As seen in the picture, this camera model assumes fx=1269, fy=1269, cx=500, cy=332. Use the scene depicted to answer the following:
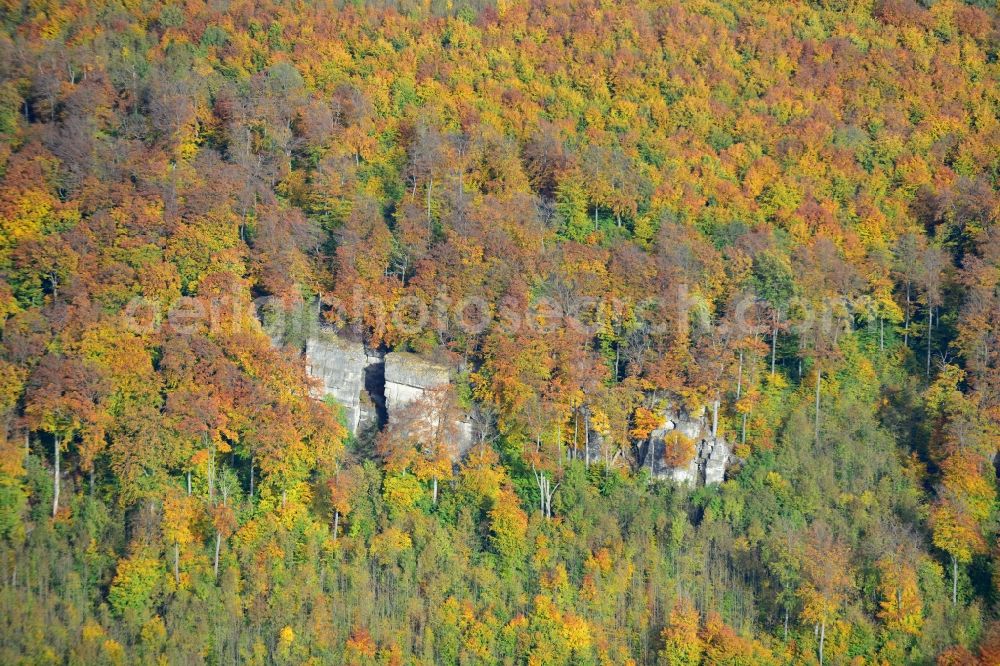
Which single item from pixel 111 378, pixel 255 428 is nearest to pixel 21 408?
pixel 111 378

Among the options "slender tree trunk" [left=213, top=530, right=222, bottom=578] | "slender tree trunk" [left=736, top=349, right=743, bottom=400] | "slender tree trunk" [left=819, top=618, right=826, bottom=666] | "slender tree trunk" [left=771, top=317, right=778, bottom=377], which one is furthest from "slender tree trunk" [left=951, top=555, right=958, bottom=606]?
"slender tree trunk" [left=213, top=530, right=222, bottom=578]

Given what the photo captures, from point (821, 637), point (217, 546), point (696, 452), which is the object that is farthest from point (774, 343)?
point (217, 546)

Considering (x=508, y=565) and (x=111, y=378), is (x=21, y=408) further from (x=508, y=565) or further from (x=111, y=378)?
(x=508, y=565)

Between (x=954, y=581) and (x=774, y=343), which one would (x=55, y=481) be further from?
(x=954, y=581)

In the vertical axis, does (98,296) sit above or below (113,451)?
above

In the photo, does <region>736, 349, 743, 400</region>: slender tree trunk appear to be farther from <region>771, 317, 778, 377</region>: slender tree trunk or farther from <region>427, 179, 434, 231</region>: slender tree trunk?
<region>427, 179, 434, 231</region>: slender tree trunk

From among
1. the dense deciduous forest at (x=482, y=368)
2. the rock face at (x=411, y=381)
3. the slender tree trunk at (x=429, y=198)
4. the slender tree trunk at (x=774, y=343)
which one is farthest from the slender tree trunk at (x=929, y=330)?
the slender tree trunk at (x=429, y=198)
